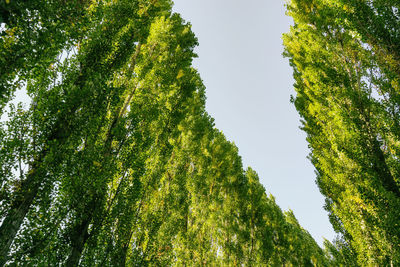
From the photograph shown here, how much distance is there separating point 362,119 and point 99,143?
800cm

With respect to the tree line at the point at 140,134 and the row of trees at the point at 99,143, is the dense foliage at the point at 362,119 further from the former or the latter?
the row of trees at the point at 99,143

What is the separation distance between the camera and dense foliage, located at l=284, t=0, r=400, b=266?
571 centimetres

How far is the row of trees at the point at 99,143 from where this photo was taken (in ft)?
12.7

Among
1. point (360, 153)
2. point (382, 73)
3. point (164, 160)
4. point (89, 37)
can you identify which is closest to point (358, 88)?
point (382, 73)

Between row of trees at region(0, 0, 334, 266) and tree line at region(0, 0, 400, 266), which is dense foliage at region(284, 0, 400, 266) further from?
row of trees at region(0, 0, 334, 266)

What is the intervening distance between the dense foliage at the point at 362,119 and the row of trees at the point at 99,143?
5.72 m

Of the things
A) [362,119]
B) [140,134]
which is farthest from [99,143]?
[362,119]

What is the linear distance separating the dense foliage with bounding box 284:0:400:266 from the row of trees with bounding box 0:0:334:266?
572 cm

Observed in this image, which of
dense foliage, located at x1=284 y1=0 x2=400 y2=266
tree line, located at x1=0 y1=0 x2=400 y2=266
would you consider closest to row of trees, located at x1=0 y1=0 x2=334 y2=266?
tree line, located at x1=0 y1=0 x2=400 y2=266

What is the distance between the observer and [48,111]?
4398 millimetres

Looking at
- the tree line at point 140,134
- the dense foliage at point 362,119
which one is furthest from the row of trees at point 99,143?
the dense foliage at point 362,119

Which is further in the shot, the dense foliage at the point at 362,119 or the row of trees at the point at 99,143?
the dense foliage at the point at 362,119

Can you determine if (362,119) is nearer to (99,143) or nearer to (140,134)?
(140,134)

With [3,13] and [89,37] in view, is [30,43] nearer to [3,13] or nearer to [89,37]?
[3,13]
